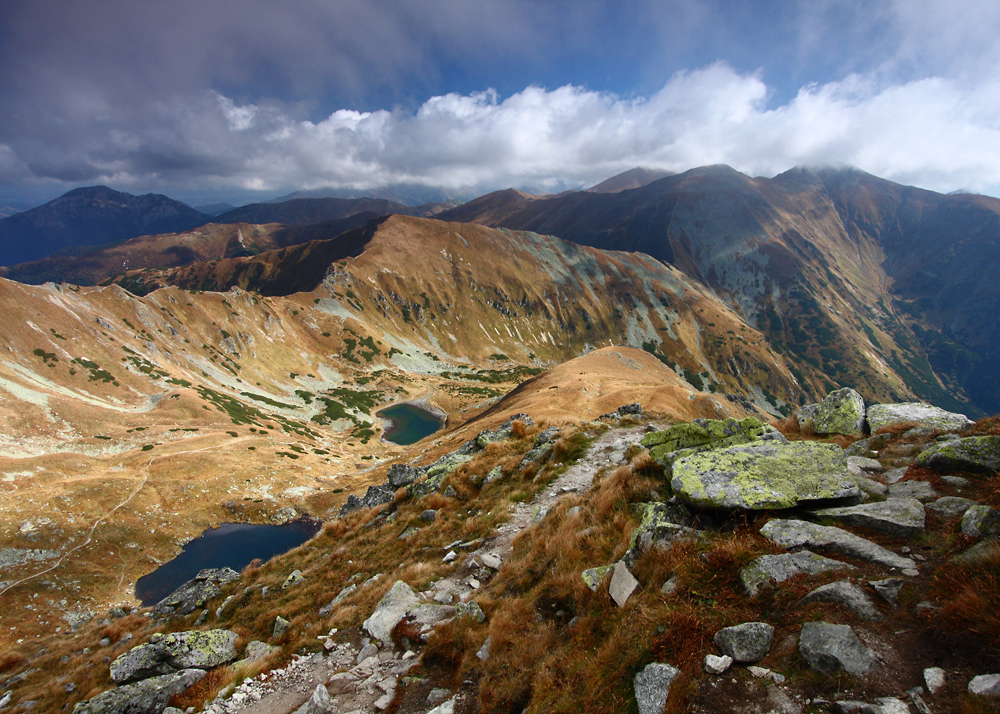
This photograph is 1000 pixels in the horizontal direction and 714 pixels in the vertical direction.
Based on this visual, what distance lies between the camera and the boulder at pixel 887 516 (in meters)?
7.44

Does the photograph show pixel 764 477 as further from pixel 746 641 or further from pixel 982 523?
pixel 746 641

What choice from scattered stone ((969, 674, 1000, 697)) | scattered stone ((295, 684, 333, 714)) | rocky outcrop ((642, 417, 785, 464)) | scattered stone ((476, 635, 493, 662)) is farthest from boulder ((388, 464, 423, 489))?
scattered stone ((969, 674, 1000, 697))

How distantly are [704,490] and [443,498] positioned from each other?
1384 centimetres

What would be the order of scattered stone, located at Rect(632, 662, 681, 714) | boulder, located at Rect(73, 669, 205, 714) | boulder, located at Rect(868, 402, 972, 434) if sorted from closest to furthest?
scattered stone, located at Rect(632, 662, 681, 714)
boulder, located at Rect(73, 669, 205, 714)
boulder, located at Rect(868, 402, 972, 434)

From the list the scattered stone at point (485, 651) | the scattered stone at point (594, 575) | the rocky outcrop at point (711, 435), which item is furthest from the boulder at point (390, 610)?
the rocky outcrop at point (711, 435)

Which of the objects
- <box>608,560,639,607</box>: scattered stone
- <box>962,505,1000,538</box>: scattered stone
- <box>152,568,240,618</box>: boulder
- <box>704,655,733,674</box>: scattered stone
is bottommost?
<box>152,568,240,618</box>: boulder

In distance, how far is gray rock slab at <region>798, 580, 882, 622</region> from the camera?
19.6 feet

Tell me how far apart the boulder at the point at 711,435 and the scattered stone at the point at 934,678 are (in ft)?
25.2

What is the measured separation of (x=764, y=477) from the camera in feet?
31.4

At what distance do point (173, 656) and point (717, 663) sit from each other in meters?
15.8

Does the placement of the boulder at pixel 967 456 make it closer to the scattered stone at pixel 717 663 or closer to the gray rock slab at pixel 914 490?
the gray rock slab at pixel 914 490

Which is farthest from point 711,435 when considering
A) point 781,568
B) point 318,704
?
point 318,704

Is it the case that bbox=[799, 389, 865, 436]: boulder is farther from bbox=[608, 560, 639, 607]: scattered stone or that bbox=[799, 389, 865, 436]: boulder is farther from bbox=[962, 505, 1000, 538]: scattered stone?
bbox=[608, 560, 639, 607]: scattered stone

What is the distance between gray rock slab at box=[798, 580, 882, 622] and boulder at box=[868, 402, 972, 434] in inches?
385
